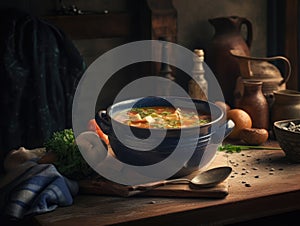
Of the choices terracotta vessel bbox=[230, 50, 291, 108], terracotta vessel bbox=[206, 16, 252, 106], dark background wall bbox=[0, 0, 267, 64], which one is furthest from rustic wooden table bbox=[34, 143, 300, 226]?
dark background wall bbox=[0, 0, 267, 64]

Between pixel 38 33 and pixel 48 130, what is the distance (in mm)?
331

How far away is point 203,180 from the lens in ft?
6.43

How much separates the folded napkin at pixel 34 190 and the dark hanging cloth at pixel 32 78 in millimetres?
473

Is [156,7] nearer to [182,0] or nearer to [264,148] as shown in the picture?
[182,0]

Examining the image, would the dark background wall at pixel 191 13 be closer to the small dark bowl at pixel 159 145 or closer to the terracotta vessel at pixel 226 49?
the terracotta vessel at pixel 226 49

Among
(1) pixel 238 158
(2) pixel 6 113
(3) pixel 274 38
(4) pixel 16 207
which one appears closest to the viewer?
(4) pixel 16 207

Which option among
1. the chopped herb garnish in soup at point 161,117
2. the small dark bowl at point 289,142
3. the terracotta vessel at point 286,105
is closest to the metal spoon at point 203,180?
the chopped herb garnish in soup at point 161,117

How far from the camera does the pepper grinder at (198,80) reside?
2586mm

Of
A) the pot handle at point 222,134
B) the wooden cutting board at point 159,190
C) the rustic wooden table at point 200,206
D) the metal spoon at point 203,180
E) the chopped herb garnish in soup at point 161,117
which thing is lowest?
the rustic wooden table at point 200,206

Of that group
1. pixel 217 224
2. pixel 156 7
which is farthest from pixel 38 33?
pixel 217 224

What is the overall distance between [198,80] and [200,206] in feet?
2.64

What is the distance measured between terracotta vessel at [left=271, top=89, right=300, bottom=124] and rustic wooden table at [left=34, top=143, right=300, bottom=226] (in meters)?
0.33

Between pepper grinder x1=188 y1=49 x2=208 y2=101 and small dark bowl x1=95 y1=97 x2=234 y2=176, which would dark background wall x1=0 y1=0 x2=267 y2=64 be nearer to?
pepper grinder x1=188 y1=49 x2=208 y2=101

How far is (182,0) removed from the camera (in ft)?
9.27
